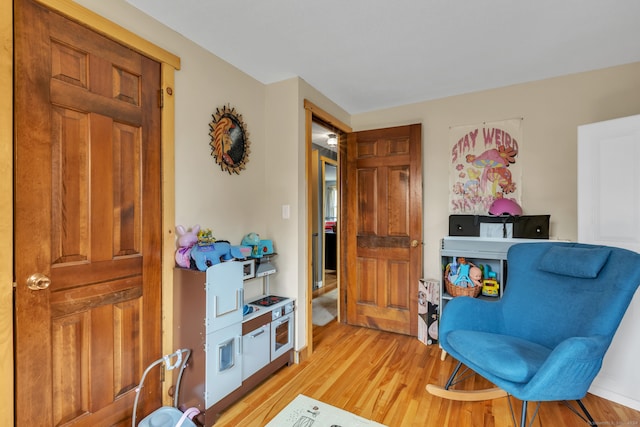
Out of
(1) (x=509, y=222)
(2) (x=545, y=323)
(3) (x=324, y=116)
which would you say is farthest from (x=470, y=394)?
(3) (x=324, y=116)

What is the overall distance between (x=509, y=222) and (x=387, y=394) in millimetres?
1774

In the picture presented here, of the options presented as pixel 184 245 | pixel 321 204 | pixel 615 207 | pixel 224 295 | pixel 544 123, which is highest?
pixel 544 123

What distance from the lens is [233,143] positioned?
2.23 metres

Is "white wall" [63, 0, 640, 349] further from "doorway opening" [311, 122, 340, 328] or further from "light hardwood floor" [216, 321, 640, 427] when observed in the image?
"doorway opening" [311, 122, 340, 328]

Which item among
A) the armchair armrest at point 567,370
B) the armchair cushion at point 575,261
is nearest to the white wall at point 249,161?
the armchair armrest at point 567,370

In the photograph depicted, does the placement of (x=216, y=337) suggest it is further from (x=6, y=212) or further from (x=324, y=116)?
(x=324, y=116)

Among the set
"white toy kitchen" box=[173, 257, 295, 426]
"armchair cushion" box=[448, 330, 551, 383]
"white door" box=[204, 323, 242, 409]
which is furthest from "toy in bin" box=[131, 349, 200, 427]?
"armchair cushion" box=[448, 330, 551, 383]

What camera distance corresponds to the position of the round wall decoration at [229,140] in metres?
2.10

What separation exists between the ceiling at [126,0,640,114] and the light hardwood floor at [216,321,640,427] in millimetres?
2388

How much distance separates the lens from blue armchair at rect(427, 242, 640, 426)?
1400 millimetres

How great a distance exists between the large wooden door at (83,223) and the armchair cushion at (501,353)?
5.99 ft

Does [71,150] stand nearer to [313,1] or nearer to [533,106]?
[313,1]

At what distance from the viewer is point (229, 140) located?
220cm

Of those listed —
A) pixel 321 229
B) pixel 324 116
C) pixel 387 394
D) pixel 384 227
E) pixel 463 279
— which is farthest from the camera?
pixel 321 229
